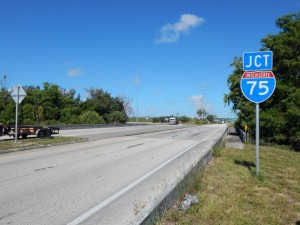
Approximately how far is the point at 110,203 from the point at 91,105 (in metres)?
81.6

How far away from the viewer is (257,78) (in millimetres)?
11031

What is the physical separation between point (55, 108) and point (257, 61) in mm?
68539

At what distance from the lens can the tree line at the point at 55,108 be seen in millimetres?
65431

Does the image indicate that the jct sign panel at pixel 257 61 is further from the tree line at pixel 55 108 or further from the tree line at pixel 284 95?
the tree line at pixel 55 108

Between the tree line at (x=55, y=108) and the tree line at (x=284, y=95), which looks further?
the tree line at (x=55, y=108)

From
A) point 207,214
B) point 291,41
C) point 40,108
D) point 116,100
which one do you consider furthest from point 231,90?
point 116,100

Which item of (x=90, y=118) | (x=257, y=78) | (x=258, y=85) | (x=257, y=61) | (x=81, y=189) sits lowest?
(x=81, y=189)

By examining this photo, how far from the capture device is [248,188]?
9336 millimetres

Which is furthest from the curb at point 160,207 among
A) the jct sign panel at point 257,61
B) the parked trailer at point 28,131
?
the parked trailer at point 28,131

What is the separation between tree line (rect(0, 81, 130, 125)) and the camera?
2576 inches

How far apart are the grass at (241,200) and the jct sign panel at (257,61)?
121 inches

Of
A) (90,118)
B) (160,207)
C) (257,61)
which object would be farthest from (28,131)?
A: (90,118)

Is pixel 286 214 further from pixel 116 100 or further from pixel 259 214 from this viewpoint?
pixel 116 100

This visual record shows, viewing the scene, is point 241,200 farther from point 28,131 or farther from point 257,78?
point 28,131
